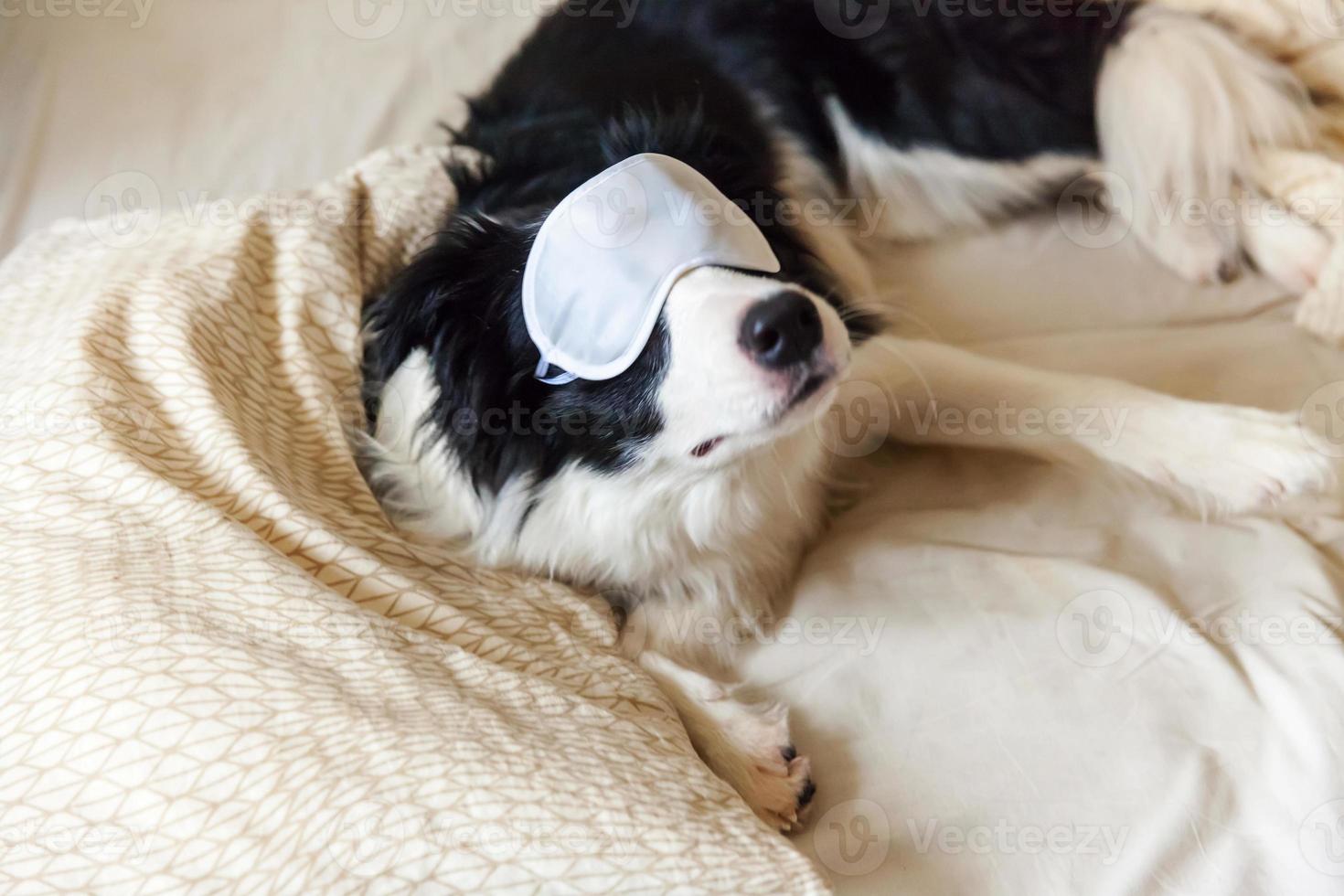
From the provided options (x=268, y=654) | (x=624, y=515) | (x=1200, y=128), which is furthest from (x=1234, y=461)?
(x=268, y=654)

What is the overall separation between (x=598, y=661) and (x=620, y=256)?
0.59 meters

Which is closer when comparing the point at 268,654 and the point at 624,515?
the point at 268,654

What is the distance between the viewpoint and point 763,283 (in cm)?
121

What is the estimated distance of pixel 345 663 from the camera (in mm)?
1219

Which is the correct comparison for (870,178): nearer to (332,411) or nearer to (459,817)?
(332,411)

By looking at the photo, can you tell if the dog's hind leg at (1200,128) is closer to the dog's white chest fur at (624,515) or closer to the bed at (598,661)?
the bed at (598,661)

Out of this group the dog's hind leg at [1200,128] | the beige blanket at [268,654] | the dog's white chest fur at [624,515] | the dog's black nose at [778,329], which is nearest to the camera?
the beige blanket at [268,654]

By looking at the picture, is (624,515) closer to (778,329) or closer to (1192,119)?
(778,329)

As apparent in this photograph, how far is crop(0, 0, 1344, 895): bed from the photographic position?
1.05 metres

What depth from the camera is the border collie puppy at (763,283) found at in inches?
52.2

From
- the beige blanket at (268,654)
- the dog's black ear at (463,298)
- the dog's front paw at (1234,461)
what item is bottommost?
the dog's front paw at (1234,461)

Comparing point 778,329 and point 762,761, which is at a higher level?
point 778,329

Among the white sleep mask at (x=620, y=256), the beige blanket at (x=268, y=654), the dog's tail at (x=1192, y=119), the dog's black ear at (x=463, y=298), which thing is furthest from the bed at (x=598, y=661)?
the white sleep mask at (x=620, y=256)

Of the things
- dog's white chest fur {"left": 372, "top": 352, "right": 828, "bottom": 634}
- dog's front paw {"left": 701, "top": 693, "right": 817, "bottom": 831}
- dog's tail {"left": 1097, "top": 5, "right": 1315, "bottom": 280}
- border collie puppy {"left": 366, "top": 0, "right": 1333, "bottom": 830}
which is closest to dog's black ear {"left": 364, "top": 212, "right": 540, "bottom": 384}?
border collie puppy {"left": 366, "top": 0, "right": 1333, "bottom": 830}
